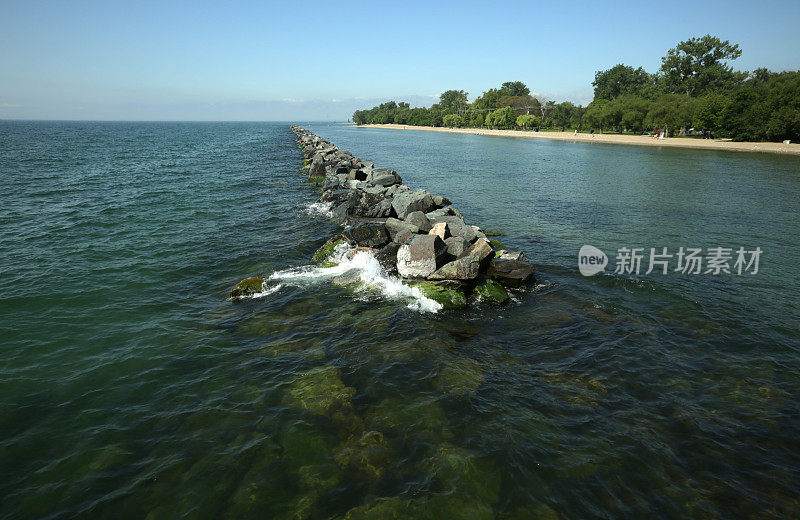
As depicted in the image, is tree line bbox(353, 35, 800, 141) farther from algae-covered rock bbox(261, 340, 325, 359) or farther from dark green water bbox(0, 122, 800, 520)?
algae-covered rock bbox(261, 340, 325, 359)

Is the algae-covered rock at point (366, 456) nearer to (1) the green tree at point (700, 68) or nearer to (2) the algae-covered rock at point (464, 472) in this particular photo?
(2) the algae-covered rock at point (464, 472)

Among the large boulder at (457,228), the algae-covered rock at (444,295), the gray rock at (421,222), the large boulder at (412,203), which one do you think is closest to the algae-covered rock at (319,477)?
the algae-covered rock at (444,295)

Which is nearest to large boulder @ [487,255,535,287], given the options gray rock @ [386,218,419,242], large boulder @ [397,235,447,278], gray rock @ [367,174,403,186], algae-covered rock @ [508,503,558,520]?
large boulder @ [397,235,447,278]

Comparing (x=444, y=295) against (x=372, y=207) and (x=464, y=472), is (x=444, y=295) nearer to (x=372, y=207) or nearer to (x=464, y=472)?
(x=464, y=472)

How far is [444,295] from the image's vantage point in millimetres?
14242

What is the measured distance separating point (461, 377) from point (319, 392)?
12.6 ft

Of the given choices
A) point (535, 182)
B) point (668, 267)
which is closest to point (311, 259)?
point (668, 267)

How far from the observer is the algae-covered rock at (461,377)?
377 inches

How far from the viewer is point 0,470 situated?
23.9 ft

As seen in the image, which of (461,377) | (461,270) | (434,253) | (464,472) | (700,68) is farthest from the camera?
(700,68)

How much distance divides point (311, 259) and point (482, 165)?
149 feet

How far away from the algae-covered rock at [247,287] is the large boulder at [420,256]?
5.96m

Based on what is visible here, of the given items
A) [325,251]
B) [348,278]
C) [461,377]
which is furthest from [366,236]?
[461,377]

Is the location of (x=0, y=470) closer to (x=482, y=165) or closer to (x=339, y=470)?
(x=339, y=470)
